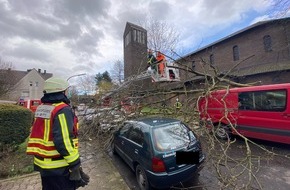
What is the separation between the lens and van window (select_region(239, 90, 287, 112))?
5496 millimetres

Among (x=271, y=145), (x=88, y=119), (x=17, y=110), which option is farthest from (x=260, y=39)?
(x=17, y=110)

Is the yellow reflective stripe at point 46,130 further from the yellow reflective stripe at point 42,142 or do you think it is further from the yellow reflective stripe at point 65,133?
the yellow reflective stripe at point 65,133

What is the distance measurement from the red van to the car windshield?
93 cm

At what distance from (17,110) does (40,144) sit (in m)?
4.89

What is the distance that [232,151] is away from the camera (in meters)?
6.03

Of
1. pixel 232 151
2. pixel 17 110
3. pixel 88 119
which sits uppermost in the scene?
pixel 17 110

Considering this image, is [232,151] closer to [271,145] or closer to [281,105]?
[271,145]

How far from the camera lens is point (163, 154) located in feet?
11.3

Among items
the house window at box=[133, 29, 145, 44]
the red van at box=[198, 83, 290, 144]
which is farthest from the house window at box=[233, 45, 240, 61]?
the red van at box=[198, 83, 290, 144]

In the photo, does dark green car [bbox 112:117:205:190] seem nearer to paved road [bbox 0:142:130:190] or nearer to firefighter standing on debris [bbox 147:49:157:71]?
paved road [bbox 0:142:130:190]

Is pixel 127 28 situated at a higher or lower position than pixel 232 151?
higher

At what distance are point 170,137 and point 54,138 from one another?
7.80ft

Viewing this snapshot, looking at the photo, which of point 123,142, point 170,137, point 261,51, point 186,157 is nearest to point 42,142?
point 170,137

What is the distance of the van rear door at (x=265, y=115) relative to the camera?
5.40m
